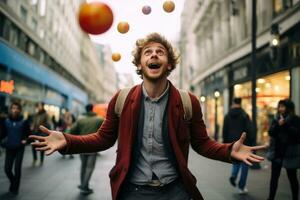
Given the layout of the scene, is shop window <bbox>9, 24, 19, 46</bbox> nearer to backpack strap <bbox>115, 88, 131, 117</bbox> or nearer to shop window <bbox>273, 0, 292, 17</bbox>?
shop window <bbox>273, 0, 292, 17</bbox>

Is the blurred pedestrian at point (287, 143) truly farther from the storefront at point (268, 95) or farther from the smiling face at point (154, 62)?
the storefront at point (268, 95)

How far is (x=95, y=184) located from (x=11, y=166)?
6.75 ft

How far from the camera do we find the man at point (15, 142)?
8508mm

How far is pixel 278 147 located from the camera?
7672 millimetres

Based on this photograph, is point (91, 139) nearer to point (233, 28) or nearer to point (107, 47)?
point (233, 28)

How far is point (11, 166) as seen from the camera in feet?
28.3

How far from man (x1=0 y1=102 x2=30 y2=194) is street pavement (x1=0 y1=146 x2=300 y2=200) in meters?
0.34

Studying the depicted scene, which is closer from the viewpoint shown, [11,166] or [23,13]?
[11,166]

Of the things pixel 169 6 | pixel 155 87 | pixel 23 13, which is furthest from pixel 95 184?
pixel 23 13

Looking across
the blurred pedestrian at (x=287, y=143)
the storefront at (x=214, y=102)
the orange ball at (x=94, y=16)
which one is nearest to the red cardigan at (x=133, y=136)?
the orange ball at (x=94, y=16)

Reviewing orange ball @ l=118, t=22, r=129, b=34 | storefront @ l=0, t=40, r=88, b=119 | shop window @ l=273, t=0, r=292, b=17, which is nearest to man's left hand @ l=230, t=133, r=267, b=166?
orange ball @ l=118, t=22, r=129, b=34

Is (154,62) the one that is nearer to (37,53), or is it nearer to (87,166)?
(87,166)

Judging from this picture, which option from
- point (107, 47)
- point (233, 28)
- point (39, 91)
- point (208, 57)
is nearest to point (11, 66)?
point (39, 91)

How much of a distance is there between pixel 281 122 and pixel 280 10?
11969 mm
